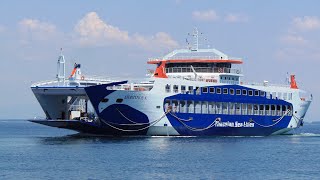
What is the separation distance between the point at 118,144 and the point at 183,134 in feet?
32.9

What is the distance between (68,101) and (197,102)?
1301 centimetres

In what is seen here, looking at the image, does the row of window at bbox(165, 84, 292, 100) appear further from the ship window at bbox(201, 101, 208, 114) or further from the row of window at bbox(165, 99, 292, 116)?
the ship window at bbox(201, 101, 208, 114)

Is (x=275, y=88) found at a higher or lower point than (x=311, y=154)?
higher

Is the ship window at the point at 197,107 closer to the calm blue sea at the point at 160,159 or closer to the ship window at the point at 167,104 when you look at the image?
the calm blue sea at the point at 160,159

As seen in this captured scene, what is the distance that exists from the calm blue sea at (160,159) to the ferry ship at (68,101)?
1918 millimetres

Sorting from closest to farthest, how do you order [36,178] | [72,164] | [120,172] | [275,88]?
[36,178] < [120,172] < [72,164] < [275,88]

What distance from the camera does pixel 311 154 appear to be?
63.8m

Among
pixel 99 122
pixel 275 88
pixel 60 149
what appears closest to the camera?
pixel 60 149

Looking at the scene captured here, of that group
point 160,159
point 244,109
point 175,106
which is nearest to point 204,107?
point 175,106

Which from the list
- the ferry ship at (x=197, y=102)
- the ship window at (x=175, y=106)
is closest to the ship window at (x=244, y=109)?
the ferry ship at (x=197, y=102)

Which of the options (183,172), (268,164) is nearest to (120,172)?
(183,172)

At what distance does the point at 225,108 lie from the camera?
78562 millimetres

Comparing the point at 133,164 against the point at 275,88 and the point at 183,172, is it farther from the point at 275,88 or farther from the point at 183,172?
the point at 275,88

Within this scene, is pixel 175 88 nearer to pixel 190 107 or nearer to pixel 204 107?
pixel 190 107
